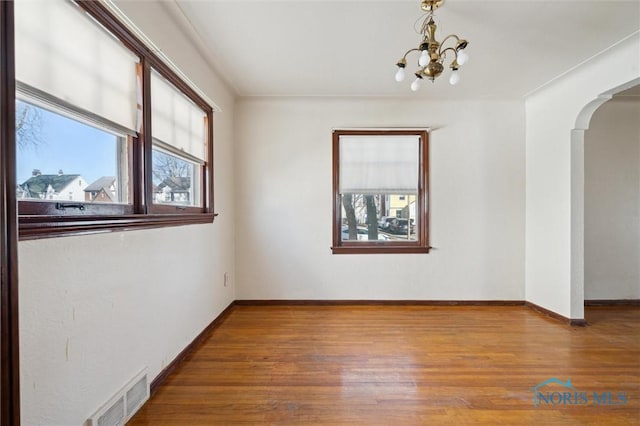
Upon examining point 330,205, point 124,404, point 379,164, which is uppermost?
point 379,164

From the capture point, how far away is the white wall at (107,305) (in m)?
1.15

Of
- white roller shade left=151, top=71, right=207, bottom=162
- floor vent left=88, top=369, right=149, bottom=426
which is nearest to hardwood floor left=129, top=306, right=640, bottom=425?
floor vent left=88, top=369, right=149, bottom=426

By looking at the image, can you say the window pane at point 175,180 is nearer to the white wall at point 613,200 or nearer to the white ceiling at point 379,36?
the white ceiling at point 379,36

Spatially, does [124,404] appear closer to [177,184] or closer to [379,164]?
[177,184]

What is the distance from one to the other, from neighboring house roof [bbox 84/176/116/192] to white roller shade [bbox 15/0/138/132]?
33 cm

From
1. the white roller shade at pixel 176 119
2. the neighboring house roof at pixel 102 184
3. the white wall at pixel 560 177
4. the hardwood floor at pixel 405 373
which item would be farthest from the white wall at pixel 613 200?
the neighboring house roof at pixel 102 184

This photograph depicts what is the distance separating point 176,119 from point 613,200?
5.08 meters

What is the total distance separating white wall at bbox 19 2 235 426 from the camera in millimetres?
1148

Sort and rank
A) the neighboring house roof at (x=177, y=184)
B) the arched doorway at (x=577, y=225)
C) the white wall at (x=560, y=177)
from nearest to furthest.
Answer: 1. the neighboring house roof at (x=177, y=184)
2. the white wall at (x=560, y=177)
3. the arched doorway at (x=577, y=225)

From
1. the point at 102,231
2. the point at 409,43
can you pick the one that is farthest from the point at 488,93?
the point at 102,231

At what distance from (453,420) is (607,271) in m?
3.50

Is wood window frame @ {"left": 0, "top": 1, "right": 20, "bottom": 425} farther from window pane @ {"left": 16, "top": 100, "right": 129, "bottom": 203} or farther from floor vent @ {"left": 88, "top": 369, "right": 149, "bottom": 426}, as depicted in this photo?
floor vent @ {"left": 88, "top": 369, "right": 149, "bottom": 426}

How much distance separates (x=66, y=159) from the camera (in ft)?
4.45

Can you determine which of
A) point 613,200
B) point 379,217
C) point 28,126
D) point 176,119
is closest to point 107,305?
point 28,126
